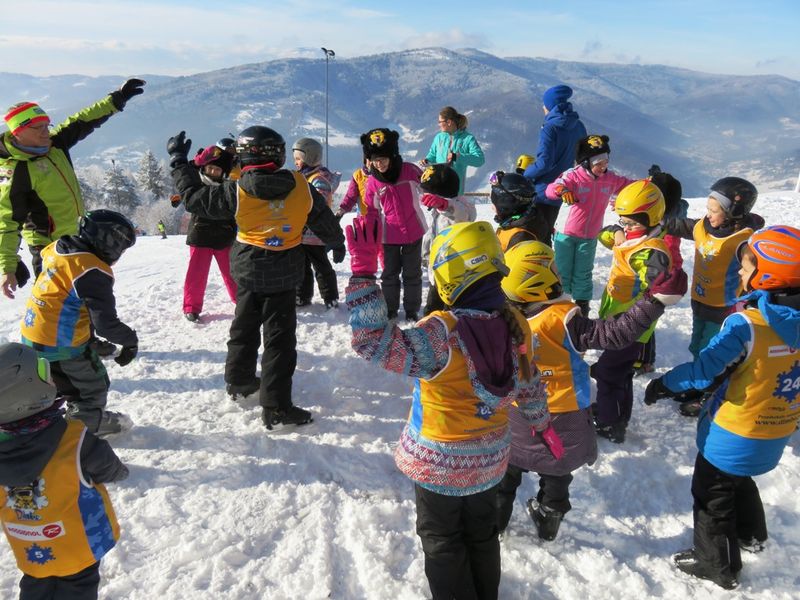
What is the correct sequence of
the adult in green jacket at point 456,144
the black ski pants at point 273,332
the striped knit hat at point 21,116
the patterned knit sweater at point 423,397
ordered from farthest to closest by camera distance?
the adult in green jacket at point 456,144, the striped knit hat at point 21,116, the black ski pants at point 273,332, the patterned knit sweater at point 423,397

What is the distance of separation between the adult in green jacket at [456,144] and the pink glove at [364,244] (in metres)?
4.80

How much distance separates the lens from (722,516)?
9.48ft

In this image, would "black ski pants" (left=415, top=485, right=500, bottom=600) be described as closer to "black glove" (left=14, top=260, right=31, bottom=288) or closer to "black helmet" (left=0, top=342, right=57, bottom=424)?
"black helmet" (left=0, top=342, right=57, bottom=424)

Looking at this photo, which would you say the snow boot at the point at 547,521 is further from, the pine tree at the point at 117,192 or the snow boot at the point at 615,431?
the pine tree at the point at 117,192

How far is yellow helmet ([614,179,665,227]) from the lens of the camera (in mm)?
3883

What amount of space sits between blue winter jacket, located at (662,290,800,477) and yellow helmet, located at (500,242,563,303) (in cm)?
81

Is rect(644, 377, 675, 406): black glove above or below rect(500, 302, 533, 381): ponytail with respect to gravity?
below

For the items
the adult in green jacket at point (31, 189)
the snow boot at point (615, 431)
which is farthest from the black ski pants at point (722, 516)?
the adult in green jacket at point (31, 189)

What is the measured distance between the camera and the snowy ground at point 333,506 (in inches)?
112

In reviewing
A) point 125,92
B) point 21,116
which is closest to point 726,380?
point 21,116

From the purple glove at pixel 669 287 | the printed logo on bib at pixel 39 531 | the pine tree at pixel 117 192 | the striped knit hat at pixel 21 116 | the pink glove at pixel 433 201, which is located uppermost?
Result: the striped knit hat at pixel 21 116

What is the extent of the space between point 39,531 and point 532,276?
8.75 ft

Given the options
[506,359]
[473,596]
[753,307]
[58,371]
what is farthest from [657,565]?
[58,371]

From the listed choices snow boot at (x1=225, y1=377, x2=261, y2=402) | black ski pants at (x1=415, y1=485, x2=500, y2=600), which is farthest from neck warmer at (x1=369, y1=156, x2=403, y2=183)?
black ski pants at (x1=415, y1=485, x2=500, y2=600)
